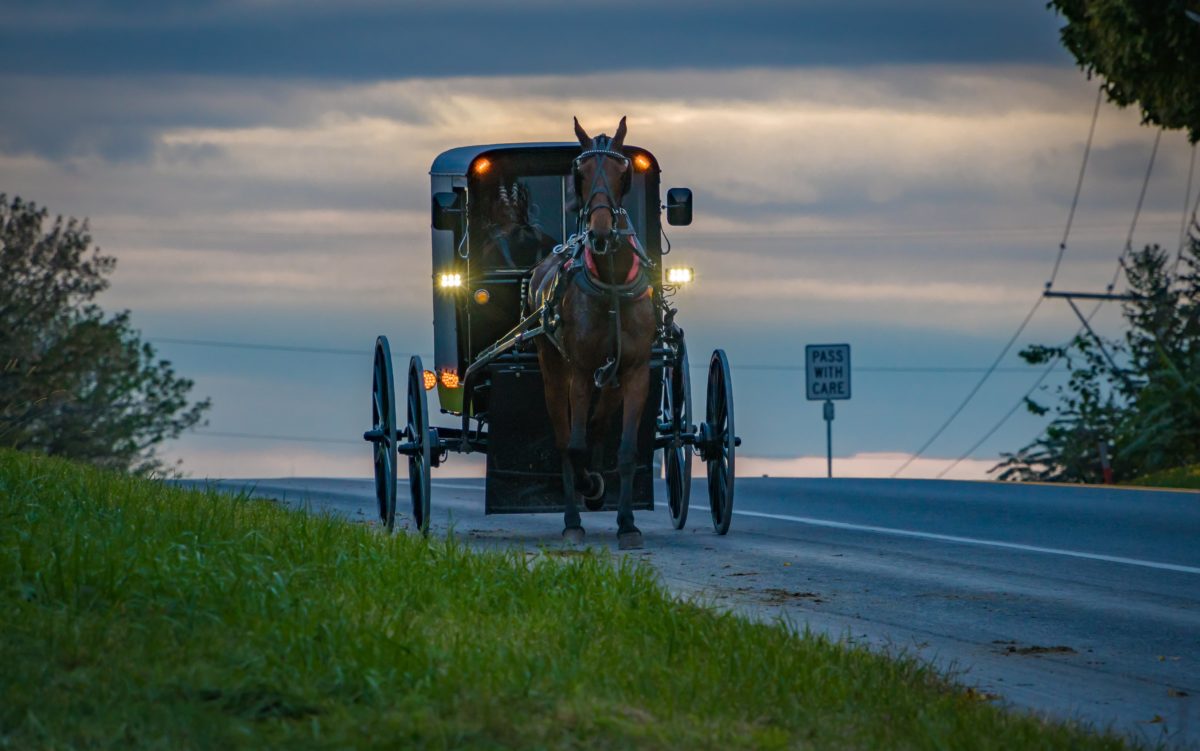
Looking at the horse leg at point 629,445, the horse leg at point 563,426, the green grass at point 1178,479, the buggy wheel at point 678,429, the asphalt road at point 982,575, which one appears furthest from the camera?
the green grass at point 1178,479

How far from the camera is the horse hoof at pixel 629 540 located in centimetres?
1400

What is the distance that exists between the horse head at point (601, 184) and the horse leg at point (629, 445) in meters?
1.19

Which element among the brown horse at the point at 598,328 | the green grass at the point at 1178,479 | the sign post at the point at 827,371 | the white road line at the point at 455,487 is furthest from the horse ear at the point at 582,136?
the sign post at the point at 827,371

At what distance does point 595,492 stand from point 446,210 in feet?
9.10

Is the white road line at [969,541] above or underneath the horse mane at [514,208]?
underneath

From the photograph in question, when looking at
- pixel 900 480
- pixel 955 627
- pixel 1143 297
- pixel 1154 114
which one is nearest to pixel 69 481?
pixel 955 627

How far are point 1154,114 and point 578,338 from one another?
19.6m

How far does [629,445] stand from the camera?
14.2 m

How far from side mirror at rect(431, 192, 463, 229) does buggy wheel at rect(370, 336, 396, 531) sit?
1.08 m

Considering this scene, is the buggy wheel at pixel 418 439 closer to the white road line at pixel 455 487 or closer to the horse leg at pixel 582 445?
the horse leg at pixel 582 445

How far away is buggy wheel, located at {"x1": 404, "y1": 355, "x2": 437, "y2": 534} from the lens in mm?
14594

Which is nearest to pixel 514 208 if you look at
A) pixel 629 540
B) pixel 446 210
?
pixel 446 210

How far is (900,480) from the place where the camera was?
25.5 m

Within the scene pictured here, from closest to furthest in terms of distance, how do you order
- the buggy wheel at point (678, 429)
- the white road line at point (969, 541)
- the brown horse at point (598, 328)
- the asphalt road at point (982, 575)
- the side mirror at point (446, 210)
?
the asphalt road at point (982, 575) → the brown horse at point (598, 328) → the white road line at point (969, 541) → the buggy wheel at point (678, 429) → the side mirror at point (446, 210)
